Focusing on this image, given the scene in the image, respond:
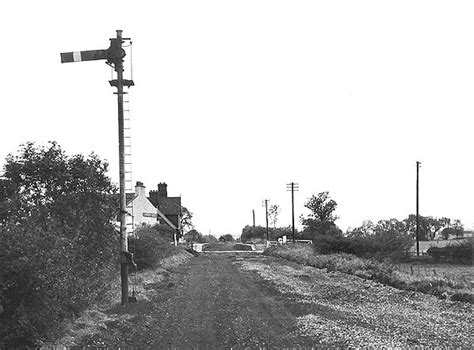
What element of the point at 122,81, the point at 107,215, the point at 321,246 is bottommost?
the point at 321,246

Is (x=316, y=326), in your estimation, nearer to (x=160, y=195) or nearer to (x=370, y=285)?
(x=370, y=285)

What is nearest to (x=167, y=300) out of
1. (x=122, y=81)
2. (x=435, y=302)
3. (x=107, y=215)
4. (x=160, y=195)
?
(x=107, y=215)

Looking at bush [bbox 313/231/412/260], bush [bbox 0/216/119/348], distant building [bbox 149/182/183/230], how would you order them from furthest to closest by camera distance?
distant building [bbox 149/182/183/230]
bush [bbox 313/231/412/260]
bush [bbox 0/216/119/348]

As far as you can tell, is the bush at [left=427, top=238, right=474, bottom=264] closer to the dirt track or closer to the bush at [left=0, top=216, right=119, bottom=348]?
the dirt track

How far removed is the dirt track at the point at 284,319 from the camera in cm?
1215

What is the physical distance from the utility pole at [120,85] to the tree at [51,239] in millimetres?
510

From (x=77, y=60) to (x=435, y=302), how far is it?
14.0m

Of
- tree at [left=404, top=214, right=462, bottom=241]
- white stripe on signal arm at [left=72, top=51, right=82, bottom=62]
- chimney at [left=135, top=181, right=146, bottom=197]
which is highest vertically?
white stripe on signal arm at [left=72, top=51, right=82, bottom=62]

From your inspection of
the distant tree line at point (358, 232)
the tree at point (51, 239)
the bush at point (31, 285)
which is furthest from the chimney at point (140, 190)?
the bush at point (31, 285)

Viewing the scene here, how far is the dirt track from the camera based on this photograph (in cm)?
1215

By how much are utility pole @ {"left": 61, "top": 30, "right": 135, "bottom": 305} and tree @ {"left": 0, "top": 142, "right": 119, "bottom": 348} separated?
510mm

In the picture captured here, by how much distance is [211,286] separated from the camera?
1017 inches

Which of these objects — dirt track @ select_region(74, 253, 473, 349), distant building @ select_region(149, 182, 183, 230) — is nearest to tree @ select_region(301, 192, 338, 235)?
distant building @ select_region(149, 182, 183, 230)

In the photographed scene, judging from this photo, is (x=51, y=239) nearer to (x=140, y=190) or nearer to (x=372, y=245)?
(x=372, y=245)
